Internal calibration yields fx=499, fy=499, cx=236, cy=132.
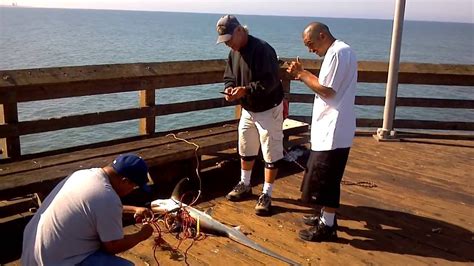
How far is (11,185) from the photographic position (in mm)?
3705

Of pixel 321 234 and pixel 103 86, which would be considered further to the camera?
pixel 103 86

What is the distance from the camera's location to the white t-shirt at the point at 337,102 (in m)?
3.78

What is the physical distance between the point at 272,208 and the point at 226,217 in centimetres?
53

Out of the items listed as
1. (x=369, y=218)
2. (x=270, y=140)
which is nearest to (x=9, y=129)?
(x=270, y=140)

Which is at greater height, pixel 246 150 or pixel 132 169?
pixel 132 169

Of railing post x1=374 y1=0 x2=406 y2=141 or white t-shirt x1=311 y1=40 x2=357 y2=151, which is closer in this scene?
white t-shirt x1=311 y1=40 x2=357 y2=151

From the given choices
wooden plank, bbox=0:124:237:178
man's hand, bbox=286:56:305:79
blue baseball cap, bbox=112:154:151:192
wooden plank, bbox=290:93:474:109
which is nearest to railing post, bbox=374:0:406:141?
wooden plank, bbox=290:93:474:109

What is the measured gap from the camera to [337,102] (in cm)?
390

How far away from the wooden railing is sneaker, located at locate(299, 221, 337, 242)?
7.75ft

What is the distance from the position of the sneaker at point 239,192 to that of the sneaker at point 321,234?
934 mm

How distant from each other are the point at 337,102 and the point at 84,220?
2160mm

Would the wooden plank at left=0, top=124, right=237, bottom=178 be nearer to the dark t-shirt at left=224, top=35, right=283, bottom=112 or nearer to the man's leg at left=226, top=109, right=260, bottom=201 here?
the man's leg at left=226, top=109, right=260, bottom=201

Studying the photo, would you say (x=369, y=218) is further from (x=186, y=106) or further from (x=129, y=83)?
(x=129, y=83)

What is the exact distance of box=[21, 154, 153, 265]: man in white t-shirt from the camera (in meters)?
2.58
